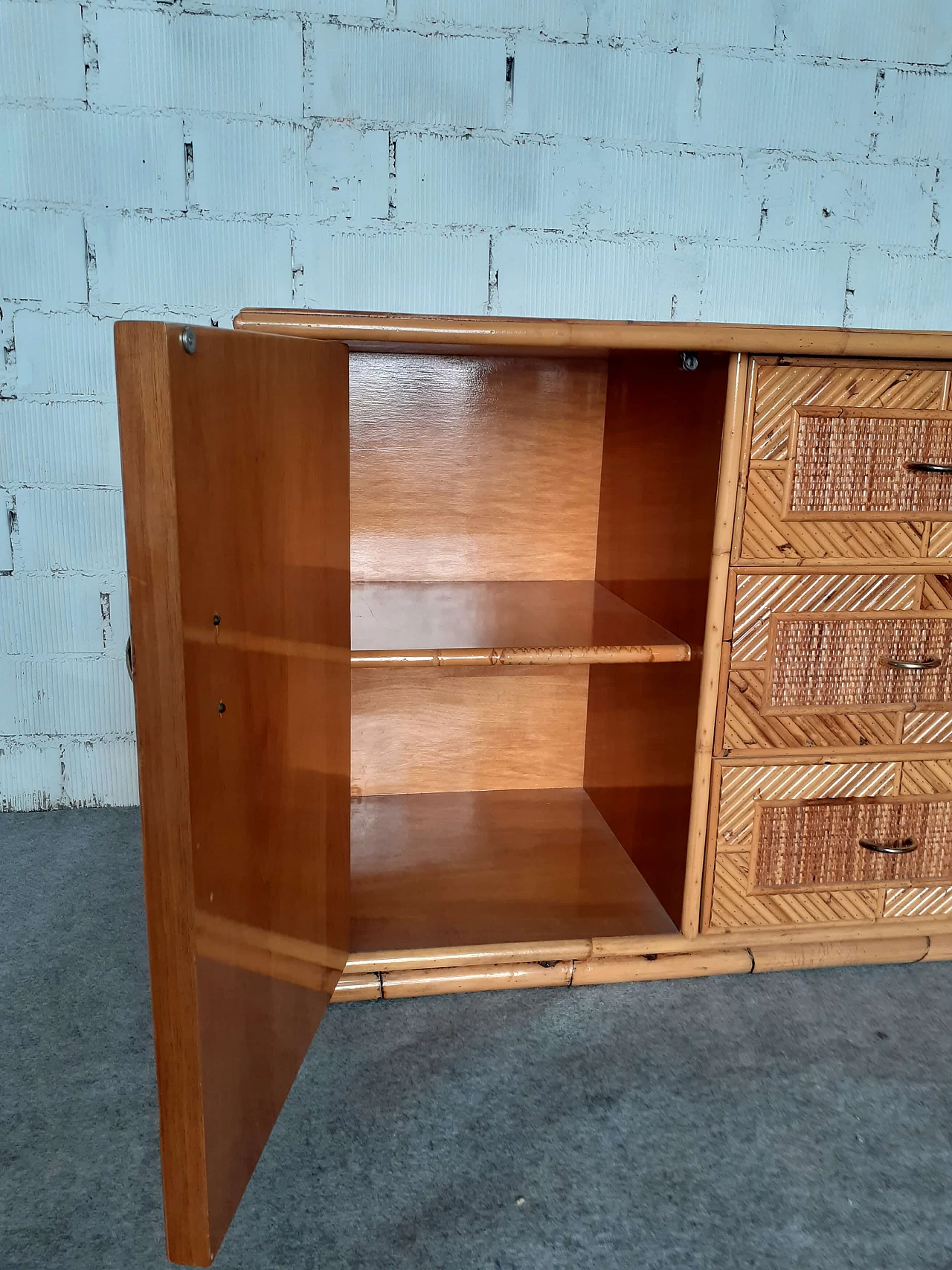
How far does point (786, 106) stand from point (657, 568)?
1002 mm

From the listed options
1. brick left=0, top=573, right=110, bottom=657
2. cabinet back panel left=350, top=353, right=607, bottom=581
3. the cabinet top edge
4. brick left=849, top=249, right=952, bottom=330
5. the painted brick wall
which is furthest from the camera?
brick left=849, top=249, right=952, bottom=330

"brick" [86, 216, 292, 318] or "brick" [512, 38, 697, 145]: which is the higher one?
"brick" [512, 38, 697, 145]

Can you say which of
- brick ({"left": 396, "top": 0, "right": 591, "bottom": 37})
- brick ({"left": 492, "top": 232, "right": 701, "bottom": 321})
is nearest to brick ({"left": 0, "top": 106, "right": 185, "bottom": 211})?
brick ({"left": 396, "top": 0, "right": 591, "bottom": 37})

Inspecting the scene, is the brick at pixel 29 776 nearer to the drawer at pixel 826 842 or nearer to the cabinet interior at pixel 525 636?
the cabinet interior at pixel 525 636

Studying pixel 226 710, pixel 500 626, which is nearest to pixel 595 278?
pixel 500 626

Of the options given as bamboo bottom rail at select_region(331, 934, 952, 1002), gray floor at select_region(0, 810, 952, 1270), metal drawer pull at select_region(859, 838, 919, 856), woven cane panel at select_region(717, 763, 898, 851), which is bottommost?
gray floor at select_region(0, 810, 952, 1270)

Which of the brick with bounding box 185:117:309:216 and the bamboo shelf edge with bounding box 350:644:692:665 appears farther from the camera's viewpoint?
the brick with bounding box 185:117:309:216

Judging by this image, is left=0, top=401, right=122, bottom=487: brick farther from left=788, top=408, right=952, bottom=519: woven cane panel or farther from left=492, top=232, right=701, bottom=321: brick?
left=788, top=408, right=952, bottom=519: woven cane panel

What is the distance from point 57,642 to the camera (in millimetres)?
1673

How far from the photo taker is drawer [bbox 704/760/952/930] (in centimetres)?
116

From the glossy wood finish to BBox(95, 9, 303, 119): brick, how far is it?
0.75 metres

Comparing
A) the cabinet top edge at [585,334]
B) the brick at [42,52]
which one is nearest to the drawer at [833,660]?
the cabinet top edge at [585,334]

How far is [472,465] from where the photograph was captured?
4.81 ft

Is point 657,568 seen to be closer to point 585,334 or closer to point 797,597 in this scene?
point 797,597
